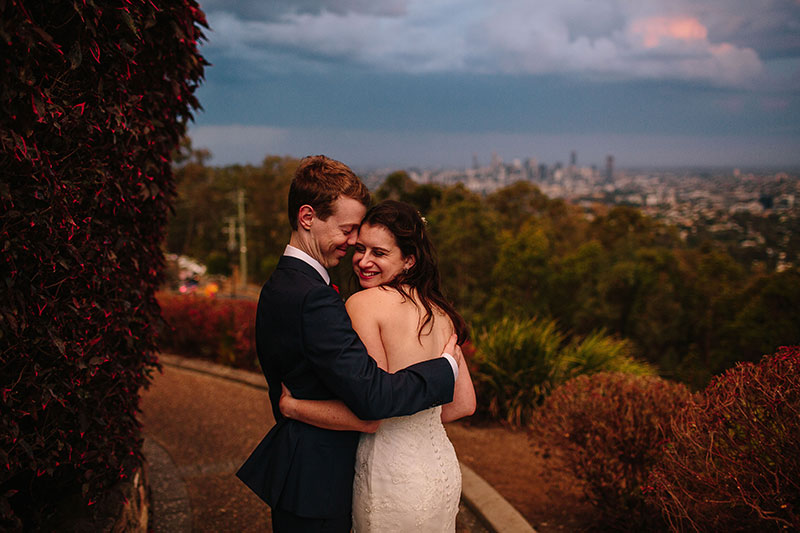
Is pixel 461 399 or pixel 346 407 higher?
pixel 346 407

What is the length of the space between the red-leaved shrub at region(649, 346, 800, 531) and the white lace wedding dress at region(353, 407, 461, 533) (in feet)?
4.01

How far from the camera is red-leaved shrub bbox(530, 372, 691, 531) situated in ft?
12.5

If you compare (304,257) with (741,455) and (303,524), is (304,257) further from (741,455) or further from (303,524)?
(741,455)

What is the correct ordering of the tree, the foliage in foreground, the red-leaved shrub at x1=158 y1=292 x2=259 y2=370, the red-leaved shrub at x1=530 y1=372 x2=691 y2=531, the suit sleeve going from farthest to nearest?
the tree, the red-leaved shrub at x1=158 y1=292 x2=259 y2=370, the foliage in foreground, the red-leaved shrub at x1=530 y1=372 x2=691 y2=531, the suit sleeve

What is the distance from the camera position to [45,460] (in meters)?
2.50

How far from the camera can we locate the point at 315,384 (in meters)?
2.17

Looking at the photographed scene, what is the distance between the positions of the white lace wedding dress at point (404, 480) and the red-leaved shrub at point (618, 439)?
1838 mm

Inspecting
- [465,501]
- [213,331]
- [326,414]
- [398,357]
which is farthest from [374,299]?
[213,331]

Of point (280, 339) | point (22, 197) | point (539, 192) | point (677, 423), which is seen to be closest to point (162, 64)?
point (22, 197)

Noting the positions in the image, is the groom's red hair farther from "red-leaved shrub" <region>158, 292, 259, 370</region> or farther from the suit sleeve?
"red-leaved shrub" <region>158, 292, 259, 370</region>

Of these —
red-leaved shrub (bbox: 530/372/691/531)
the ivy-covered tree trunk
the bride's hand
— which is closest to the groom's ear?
the bride's hand

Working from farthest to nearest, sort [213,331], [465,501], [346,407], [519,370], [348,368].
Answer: [213,331], [519,370], [465,501], [346,407], [348,368]

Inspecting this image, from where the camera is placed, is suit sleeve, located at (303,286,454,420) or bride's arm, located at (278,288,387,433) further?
bride's arm, located at (278,288,387,433)

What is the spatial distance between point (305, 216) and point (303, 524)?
1231 millimetres
